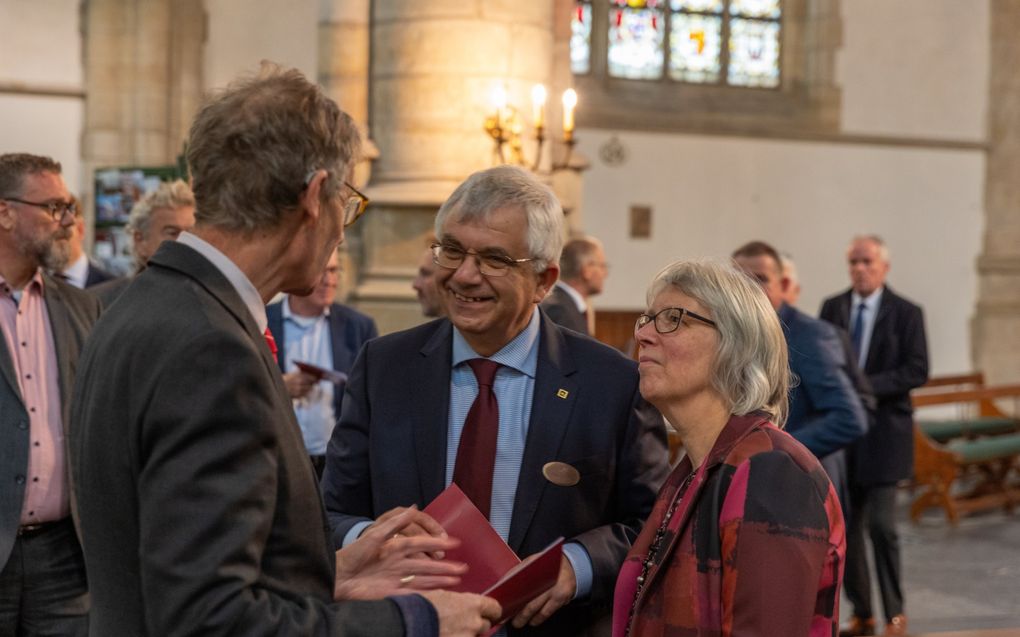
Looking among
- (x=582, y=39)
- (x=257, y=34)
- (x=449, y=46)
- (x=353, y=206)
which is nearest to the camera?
(x=353, y=206)

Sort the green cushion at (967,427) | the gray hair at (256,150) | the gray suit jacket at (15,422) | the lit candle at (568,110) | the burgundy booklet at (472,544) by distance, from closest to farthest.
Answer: the gray hair at (256,150)
the burgundy booklet at (472,544)
the gray suit jacket at (15,422)
the lit candle at (568,110)
the green cushion at (967,427)

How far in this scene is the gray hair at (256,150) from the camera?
1.68 meters

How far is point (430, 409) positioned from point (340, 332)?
101 inches

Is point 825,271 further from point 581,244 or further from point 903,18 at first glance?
point 581,244

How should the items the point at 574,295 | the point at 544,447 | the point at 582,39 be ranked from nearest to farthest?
the point at 544,447
the point at 574,295
the point at 582,39

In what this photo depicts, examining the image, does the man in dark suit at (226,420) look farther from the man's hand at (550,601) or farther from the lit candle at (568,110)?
the lit candle at (568,110)

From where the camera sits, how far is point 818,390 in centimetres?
506

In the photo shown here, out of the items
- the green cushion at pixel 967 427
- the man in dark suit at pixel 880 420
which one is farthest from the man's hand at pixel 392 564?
the green cushion at pixel 967 427

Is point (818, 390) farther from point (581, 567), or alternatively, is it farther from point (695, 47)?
point (695, 47)

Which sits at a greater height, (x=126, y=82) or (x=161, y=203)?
(x=126, y=82)

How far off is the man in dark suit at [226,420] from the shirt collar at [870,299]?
5457 millimetres

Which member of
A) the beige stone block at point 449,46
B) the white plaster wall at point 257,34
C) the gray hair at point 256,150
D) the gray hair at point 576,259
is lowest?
the gray hair at point 576,259

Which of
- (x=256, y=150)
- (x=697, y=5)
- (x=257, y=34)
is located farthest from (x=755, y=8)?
(x=256, y=150)

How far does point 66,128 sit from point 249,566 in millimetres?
10529
